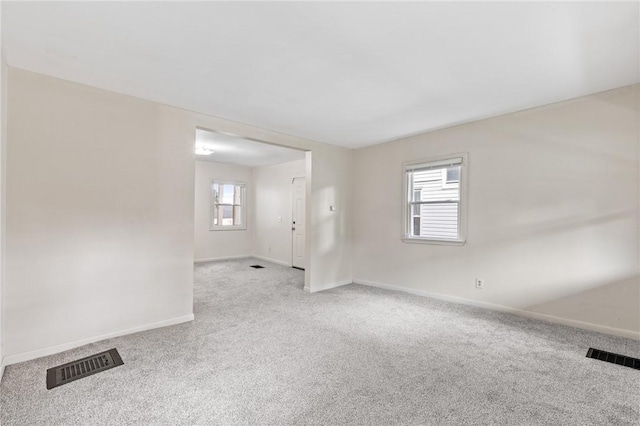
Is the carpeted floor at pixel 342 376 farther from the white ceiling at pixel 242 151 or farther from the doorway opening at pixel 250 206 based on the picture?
the doorway opening at pixel 250 206

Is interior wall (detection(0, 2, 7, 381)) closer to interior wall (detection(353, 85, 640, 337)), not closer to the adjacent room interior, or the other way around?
the adjacent room interior

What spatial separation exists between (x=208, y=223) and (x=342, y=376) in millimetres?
5947

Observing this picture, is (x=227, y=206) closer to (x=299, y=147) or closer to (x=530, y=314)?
(x=299, y=147)

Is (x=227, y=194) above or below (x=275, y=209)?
above

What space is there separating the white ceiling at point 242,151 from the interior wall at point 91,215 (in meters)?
1.39

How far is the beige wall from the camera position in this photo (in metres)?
2.46

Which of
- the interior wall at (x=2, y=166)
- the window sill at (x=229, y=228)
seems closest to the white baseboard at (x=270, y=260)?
the window sill at (x=229, y=228)

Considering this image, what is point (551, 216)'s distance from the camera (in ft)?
10.8

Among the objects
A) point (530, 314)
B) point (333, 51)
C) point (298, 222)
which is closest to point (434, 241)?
point (530, 314)

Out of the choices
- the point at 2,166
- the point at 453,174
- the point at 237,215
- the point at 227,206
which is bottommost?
the point at 237,215

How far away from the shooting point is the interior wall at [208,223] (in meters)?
7.14

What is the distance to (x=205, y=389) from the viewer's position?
204 centimetres

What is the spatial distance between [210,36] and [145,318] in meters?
2.81

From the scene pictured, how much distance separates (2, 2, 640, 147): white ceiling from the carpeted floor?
2465mm
